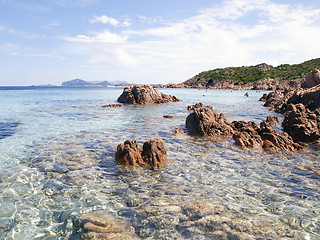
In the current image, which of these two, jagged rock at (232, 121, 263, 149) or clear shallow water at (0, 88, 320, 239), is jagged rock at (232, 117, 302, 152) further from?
clear shallow water at (0, 88, 320, 239)

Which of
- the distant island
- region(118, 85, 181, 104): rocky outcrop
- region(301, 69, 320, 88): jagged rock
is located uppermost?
the distant island

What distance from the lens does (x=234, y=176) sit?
10.6 meters

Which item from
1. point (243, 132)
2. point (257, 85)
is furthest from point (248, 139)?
point (257, 85)

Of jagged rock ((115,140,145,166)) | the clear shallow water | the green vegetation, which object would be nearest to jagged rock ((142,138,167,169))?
jagged rock ((115,140,145,166))

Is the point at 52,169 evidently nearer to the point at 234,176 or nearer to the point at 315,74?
the point at 234,176

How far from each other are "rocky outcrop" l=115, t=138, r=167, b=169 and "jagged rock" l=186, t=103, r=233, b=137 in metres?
7.83

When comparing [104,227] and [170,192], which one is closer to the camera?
[104,227]

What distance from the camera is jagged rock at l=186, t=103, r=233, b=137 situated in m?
19.5

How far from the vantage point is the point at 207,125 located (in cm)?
2000

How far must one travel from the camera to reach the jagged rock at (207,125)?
64.0 feet

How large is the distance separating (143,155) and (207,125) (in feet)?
30.6

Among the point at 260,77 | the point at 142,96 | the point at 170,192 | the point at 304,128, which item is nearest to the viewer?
the point at 170,192

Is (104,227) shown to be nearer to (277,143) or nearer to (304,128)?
(277,143)

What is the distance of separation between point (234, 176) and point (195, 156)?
3.36 metres
